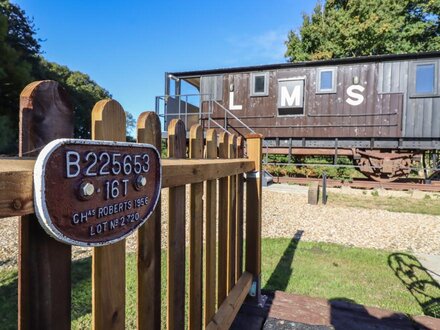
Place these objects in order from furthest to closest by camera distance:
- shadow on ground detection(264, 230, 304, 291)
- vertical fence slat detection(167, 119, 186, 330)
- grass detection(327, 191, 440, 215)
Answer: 1. grass detection(327, 191, 440, 215)
2. shadow on ground detection(264, 230, 304, 291)
3. vertical fence slat detection(167, 119, 186, 330)

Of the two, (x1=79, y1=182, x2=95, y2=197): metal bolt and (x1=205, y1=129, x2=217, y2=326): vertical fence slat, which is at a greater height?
(x1=79, y1=182, x2=95, y2=197): metal bolt

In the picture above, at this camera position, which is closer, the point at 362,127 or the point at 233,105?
the point at 362,127

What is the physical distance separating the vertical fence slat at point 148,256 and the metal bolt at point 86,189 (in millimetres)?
333

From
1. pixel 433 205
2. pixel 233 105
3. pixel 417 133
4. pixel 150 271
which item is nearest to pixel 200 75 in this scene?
pixel 233 105

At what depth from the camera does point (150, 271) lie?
3.67 feet

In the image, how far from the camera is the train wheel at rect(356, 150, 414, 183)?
10977 mm

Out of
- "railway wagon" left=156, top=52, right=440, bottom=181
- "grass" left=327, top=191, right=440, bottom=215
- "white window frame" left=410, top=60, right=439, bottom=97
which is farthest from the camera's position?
"railway wagon" left=156, top=52, right=440, bottom=181

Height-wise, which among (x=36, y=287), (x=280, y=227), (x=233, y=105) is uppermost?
(x=233, y=105)

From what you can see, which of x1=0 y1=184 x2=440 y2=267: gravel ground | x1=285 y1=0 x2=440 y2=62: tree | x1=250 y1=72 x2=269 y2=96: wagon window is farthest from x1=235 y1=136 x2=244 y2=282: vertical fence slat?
x1=285 y1=0 x2=440 y2=62: tree

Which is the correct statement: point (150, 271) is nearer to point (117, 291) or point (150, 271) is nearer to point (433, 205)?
point (117, 291)

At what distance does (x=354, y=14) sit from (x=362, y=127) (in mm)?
13215

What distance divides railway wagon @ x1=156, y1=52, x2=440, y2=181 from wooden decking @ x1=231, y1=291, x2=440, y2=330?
30.1 feet

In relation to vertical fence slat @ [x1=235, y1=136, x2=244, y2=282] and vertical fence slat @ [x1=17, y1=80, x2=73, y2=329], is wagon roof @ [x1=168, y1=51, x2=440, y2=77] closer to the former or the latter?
vertical fence slat @ [x1=235, y1=136, x2=244, y2=282]

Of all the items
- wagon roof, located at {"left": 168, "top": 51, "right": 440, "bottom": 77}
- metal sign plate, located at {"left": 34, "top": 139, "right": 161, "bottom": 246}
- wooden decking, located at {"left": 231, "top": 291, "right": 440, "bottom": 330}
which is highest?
wagon roof, located at {"left": 168, "top": 51, "right": 440, "bottom": 77}
